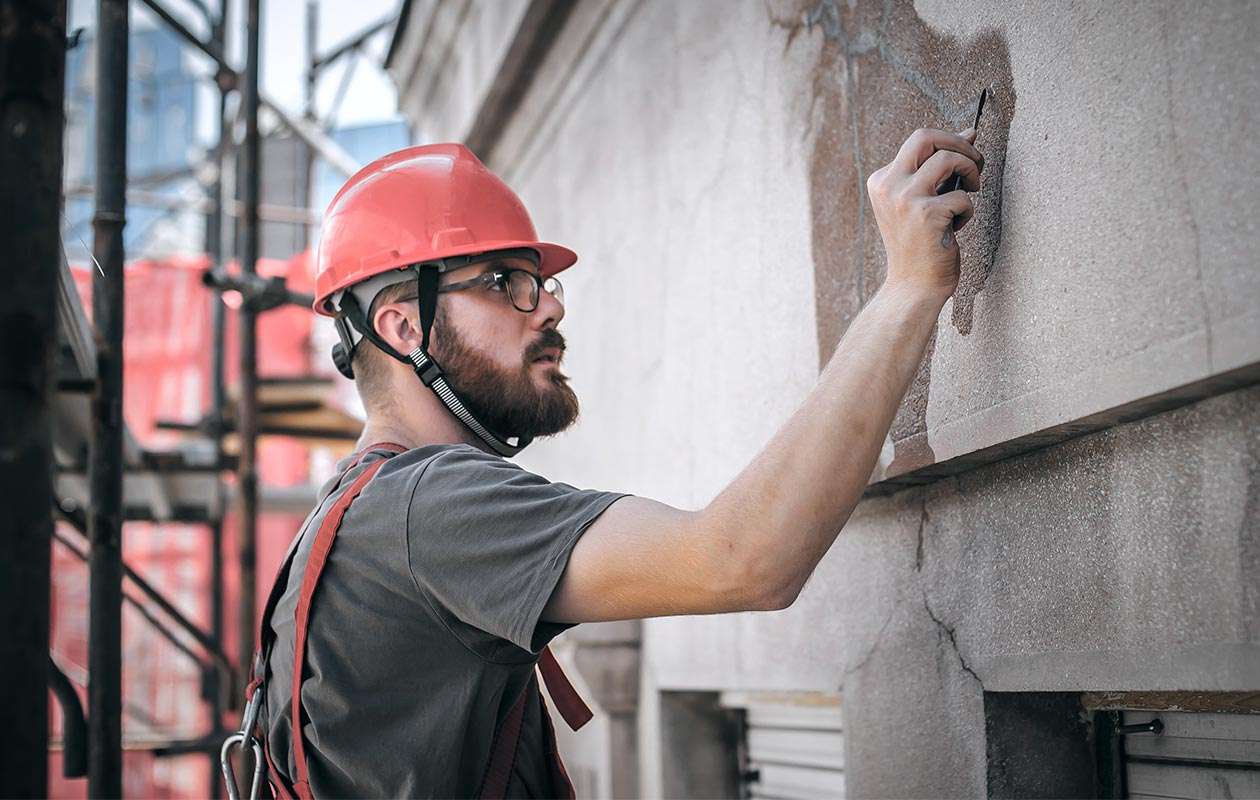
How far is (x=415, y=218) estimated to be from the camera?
2.87 metres

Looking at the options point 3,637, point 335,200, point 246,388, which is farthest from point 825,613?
point 246,388

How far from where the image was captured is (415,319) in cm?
281

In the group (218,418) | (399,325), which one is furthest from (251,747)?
(218,418)

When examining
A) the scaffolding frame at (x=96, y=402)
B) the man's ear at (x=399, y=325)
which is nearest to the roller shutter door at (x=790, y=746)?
the man's ear at (x=399, y=325)

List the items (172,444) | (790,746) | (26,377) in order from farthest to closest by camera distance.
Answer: (172,444), (790,746), (26,377)

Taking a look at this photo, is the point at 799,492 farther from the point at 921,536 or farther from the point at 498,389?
the point at 498,389

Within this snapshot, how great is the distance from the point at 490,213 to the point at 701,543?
3.99 ft

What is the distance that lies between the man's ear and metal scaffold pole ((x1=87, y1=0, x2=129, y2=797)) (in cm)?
211

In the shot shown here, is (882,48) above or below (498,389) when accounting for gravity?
above

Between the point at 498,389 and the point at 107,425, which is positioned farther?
the point at 107,425

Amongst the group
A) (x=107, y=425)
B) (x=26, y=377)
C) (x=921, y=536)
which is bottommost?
(x=921, y=536)

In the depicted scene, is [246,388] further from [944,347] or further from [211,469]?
[944,347]

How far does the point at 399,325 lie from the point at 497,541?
86 centimetres

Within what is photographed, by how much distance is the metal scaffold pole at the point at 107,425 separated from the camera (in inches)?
182
